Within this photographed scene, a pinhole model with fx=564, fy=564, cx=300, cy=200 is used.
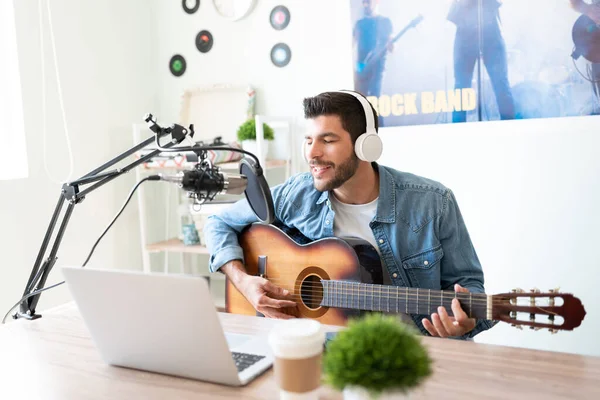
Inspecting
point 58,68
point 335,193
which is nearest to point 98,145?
point 58,68

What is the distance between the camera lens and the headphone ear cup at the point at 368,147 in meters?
1.70

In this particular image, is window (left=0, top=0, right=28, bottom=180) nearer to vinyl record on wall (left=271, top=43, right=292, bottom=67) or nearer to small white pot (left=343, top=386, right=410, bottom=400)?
vinyl record on wall (left=271, top=43, right=292, bottom=67)

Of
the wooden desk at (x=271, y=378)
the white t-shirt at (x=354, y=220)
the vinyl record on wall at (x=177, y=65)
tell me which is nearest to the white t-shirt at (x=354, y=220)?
the white t-shirt at (x=354, y=220)

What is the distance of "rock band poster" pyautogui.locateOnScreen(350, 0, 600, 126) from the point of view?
2250mm

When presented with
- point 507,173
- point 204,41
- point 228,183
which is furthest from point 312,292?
point 204,41

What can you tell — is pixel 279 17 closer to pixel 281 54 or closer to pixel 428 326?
pixel 281 54

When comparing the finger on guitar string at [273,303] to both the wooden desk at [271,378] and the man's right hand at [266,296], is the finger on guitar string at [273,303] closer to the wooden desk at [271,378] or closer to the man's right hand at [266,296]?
the man's right hand at [266,296]

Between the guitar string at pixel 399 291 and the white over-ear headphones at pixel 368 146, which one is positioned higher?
the white over-ear headphones at pixel 368 146

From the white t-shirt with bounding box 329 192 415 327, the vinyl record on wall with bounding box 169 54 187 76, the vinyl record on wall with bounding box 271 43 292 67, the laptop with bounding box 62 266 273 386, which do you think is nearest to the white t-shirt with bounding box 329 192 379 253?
the white t-shirt with bounding box 329 192 415 327

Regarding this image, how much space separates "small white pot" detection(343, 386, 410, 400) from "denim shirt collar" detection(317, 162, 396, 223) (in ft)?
3.18

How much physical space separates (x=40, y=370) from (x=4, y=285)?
1.77 meters

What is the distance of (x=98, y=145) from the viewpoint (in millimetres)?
3109

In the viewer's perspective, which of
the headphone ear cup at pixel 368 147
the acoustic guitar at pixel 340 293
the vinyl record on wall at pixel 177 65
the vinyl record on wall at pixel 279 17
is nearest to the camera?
the acoustic guitar at pixel 340 293

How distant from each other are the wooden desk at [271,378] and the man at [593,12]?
1534 millimetres
